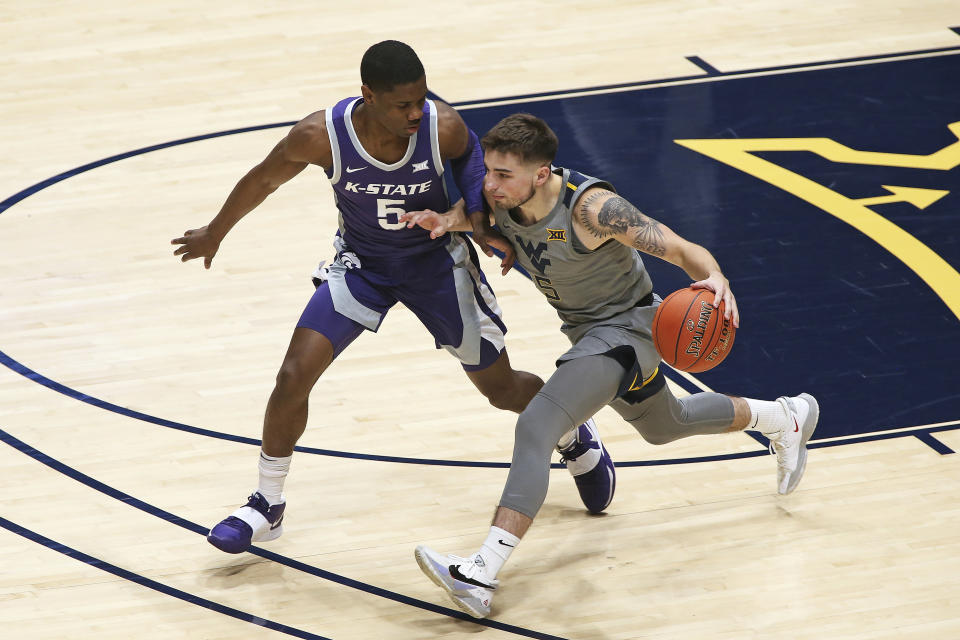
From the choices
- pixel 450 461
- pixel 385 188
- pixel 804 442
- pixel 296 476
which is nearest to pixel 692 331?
pixel 804 442

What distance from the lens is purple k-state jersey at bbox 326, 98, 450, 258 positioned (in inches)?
194

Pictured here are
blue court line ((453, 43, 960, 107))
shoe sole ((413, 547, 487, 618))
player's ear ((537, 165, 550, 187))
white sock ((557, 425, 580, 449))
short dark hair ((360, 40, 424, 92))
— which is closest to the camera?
shoe sole ((413, 547, 487, 618))

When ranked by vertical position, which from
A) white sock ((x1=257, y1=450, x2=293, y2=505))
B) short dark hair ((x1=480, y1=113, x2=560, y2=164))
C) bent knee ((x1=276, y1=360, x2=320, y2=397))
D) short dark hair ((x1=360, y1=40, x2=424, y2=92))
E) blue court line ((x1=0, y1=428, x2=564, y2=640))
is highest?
short dark hair ((x1=360, y1=40, x2=424, y2=92))

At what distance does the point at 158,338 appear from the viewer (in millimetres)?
6902

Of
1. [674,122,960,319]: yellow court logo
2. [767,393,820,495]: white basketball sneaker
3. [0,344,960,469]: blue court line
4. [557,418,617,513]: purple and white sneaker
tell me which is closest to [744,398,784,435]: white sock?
→ [767,393,820,495]: white basketball sneaker

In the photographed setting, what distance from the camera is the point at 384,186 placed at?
4.98 metres

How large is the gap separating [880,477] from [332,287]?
7.87ft

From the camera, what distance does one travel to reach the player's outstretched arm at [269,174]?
193 inches

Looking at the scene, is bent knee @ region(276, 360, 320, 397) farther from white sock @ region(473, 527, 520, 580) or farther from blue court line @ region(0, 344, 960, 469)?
blue court line @ region(0, 344, 960, 469)

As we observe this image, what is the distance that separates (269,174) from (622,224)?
4.35ft

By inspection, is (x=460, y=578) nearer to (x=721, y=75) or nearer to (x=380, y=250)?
(x=380, y=250)

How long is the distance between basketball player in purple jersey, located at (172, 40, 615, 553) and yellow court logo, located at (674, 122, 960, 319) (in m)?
2.93

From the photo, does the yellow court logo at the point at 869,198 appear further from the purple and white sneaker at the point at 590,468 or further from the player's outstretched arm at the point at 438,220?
the player's outstretched arm at the point at 438,220

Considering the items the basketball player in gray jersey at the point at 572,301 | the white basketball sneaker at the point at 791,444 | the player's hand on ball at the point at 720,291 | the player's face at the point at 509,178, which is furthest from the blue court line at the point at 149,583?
the white basketball sneaker at the point at 791,444
